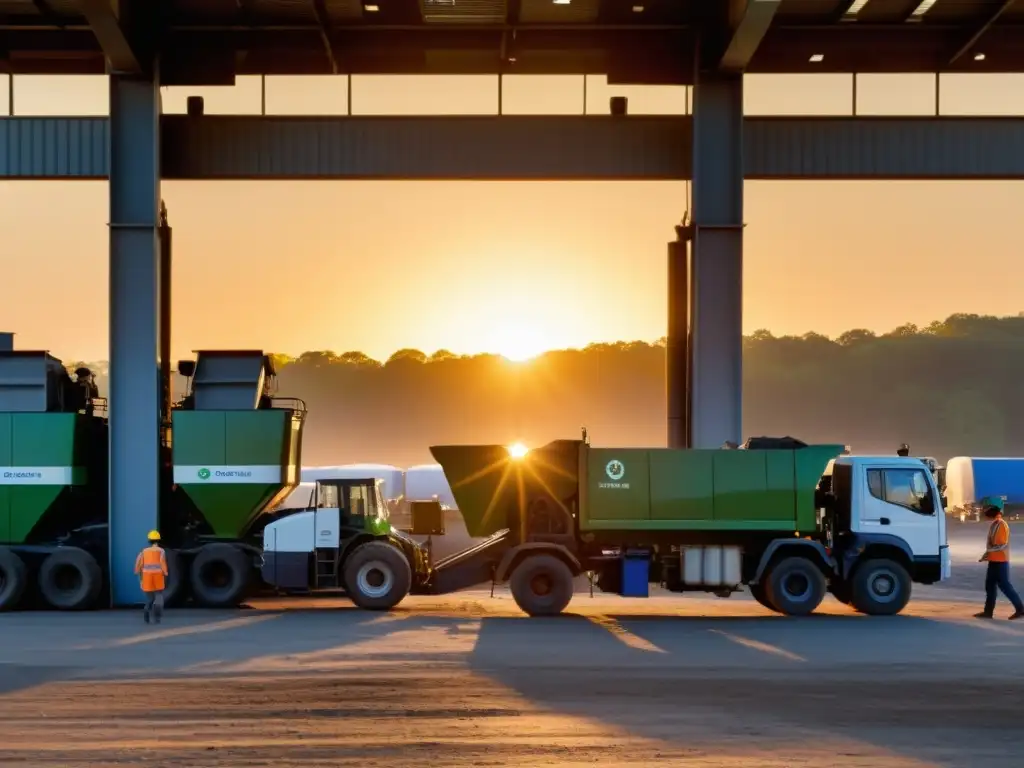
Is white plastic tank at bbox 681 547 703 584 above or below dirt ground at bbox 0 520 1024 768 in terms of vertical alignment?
above

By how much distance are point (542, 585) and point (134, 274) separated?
32.8 ft

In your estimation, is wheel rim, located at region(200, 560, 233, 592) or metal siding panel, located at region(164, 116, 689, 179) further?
metal siding panel, located at region(164, 116, 689, 179)

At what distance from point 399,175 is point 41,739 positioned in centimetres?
1684

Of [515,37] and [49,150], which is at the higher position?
[515,37]

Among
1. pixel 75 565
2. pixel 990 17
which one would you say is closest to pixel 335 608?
pixel 75 565

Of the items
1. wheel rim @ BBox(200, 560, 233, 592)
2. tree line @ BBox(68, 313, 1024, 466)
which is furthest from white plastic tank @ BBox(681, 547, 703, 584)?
tree line @ BBox(68, 313, 1024, 466)

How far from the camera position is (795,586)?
2512 centimetres

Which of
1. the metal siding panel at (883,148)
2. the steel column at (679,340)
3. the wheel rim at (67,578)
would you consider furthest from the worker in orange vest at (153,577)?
the metal siding panel at (883,148)

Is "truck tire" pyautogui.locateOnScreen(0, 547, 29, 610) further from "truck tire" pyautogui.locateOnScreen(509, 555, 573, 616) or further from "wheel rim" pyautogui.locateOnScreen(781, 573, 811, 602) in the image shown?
"wheel rim" pyautogui.locateOnScreen(781, 573, 811, 602)

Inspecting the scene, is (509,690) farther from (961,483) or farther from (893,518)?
(961,483)

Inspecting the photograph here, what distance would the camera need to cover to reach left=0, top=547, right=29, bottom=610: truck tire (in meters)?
26.5

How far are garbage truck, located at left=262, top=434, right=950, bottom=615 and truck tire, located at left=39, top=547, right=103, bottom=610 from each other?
21.4 feet

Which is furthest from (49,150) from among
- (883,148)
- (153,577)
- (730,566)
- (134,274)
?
(883,148)

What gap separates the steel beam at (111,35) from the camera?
25438mm
